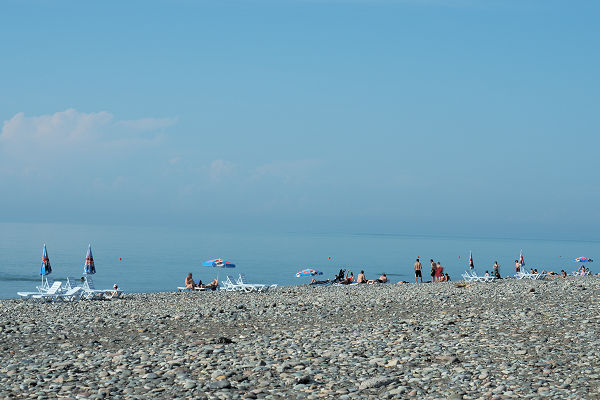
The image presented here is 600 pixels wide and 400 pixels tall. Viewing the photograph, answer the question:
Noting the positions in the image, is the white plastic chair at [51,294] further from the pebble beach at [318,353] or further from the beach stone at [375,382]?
the beach stone at [375,382]

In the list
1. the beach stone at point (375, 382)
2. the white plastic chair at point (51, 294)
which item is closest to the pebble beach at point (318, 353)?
the beach stone at point (375, 382)

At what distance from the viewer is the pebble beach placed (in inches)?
381

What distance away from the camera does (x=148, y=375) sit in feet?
35.2

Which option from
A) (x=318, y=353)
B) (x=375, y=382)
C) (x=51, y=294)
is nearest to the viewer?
(x=375, y=382)

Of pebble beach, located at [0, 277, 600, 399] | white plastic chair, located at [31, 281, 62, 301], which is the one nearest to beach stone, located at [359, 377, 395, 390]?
pebble beach, located at [0, 277, 600, 399]

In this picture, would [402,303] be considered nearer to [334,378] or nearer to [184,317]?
[184,317]

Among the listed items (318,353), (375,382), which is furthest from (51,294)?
(375,382)

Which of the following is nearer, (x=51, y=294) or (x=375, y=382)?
(x=375, y=382)

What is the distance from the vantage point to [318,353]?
476 inches

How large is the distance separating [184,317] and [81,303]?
10.3m

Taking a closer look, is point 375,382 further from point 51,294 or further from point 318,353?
point 51,294

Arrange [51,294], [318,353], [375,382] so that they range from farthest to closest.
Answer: [51,294]
[318,353]
[375,382]

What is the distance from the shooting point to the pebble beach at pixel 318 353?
31.8 feet

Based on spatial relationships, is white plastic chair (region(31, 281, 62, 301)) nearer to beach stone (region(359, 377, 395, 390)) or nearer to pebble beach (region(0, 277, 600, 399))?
pebble beach (region(0, 277, 600, 399))
